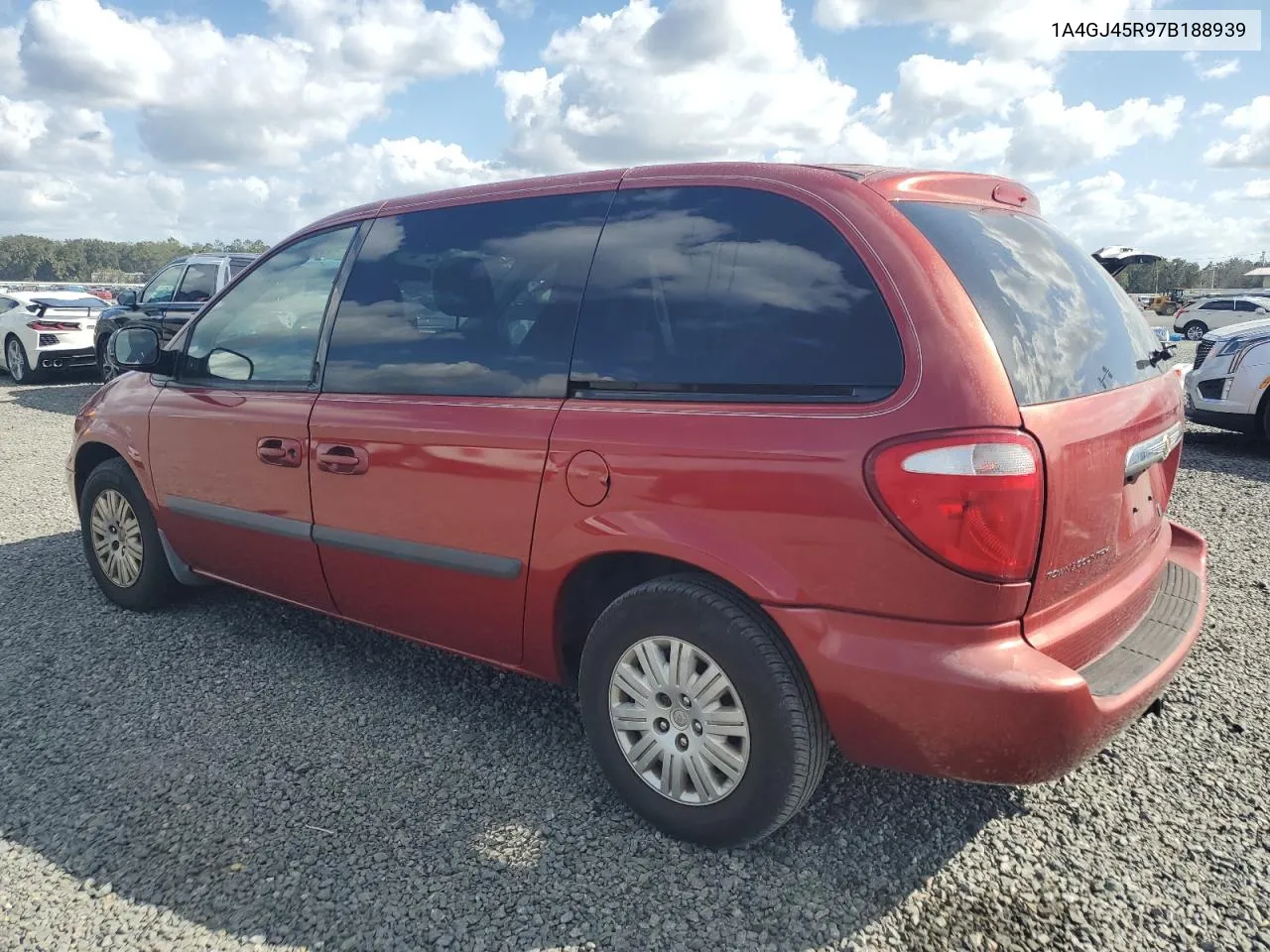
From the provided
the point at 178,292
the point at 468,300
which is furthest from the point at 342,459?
the point at 178,292

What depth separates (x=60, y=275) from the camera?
276 feet

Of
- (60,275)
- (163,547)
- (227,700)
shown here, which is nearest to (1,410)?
(163,547)

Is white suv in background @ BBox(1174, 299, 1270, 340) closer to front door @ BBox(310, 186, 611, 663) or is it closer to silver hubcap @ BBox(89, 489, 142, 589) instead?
front door @ BBox(310, 186, 611, 663)

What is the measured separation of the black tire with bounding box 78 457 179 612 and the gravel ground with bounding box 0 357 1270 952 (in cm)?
48

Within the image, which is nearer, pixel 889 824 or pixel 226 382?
pixel 889 824

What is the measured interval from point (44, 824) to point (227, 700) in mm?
814

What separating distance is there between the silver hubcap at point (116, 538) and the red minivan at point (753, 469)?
1319mm

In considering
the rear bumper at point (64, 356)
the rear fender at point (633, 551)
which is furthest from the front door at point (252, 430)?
the rear bumper at point (64, 356)

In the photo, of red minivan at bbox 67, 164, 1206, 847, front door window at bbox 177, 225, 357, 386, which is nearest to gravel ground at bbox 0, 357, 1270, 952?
red minivan at bbox 67, 164, 1206, 847

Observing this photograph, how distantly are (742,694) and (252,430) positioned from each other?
7.33ft

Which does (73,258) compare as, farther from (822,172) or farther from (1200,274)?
(1200,274)

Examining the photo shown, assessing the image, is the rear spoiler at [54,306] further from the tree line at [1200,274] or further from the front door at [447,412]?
the tree line at [1200,274]

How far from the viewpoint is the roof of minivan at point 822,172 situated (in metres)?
2.49

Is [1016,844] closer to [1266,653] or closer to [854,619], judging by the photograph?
[854,619]
